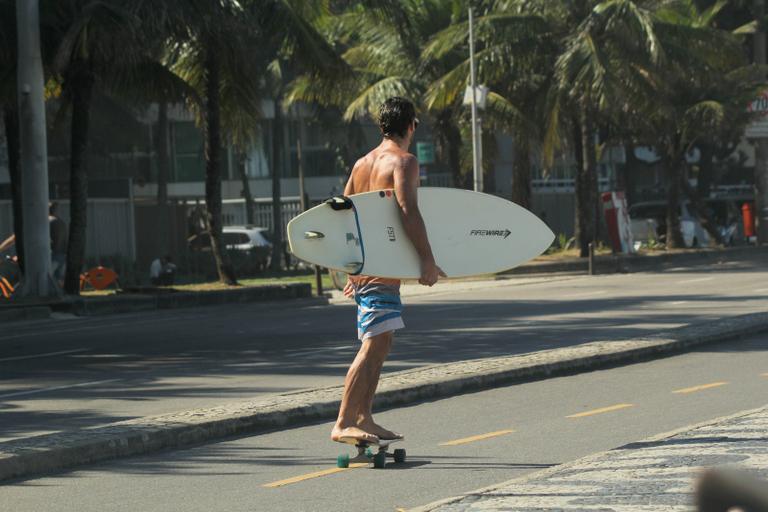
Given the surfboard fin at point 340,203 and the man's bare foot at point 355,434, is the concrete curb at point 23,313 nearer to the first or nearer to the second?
the man's bare foot at point 355,434

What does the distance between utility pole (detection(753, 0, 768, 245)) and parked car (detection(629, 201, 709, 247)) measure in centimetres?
194

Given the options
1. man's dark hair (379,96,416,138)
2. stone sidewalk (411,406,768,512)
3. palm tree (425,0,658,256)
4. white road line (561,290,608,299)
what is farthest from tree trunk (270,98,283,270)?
stone sidewalk (411,406,768,512)

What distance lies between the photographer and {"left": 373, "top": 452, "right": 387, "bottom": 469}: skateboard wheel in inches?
286

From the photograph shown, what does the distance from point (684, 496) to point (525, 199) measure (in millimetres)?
31555

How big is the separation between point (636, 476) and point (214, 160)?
2033 cm

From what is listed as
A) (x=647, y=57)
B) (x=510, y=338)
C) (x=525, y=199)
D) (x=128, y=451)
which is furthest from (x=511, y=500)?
(x=525, y=199)

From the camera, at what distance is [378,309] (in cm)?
732

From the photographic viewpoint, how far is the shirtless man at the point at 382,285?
7.28 m

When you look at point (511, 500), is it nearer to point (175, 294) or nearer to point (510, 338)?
point (510, 338)

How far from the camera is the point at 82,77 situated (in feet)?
75.4

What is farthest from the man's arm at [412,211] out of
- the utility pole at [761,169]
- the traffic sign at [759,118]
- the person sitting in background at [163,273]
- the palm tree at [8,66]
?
the utility pole at [761,169]

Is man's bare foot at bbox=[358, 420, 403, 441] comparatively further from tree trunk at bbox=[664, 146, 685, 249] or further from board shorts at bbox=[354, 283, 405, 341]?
tree trunk at bbox=[664, 146, 685, 249]

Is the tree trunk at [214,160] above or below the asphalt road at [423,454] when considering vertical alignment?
above

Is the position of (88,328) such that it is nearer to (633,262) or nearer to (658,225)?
(633,262)
